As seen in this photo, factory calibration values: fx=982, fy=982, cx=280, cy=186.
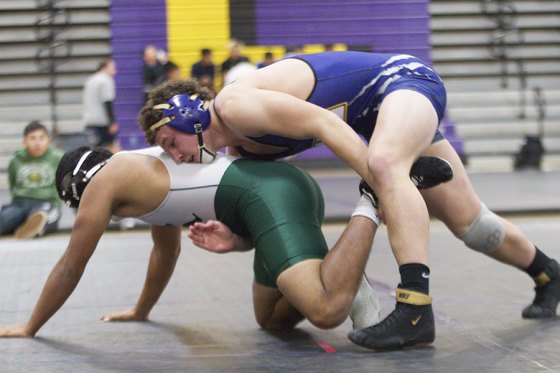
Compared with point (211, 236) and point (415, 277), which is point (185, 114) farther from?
point (415, 277)

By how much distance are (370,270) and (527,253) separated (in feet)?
4.61

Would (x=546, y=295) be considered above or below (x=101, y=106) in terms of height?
above

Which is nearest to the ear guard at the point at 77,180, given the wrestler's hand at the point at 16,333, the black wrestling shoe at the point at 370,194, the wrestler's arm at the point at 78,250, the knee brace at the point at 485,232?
the wrestler's arm at the point at 78,250

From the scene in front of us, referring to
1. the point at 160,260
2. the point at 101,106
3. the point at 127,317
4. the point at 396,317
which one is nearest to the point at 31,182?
the point at 101,106

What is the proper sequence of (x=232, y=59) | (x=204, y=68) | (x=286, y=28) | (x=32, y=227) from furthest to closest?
1. (x=286, y=28)
2. (x=204, y=68)
3. (x=232, y=59)
4. (x=32, y=227)

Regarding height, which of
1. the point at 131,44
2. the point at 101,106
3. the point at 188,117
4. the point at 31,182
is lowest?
the point at 31,182

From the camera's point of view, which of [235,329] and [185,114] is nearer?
[185,114]

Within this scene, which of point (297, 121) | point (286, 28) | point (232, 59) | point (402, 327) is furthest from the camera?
point (286, 28)

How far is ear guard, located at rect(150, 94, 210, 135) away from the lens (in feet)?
11.7

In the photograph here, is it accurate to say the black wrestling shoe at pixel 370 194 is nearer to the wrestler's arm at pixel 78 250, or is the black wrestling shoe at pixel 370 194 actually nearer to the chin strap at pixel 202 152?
the chin strap at pixel 202 152

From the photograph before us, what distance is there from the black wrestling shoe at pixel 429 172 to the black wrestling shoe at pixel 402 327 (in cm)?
42

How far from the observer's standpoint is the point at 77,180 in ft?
11.8

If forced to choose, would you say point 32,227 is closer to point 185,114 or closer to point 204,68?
point 204,68

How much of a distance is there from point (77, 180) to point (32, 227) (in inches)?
152
